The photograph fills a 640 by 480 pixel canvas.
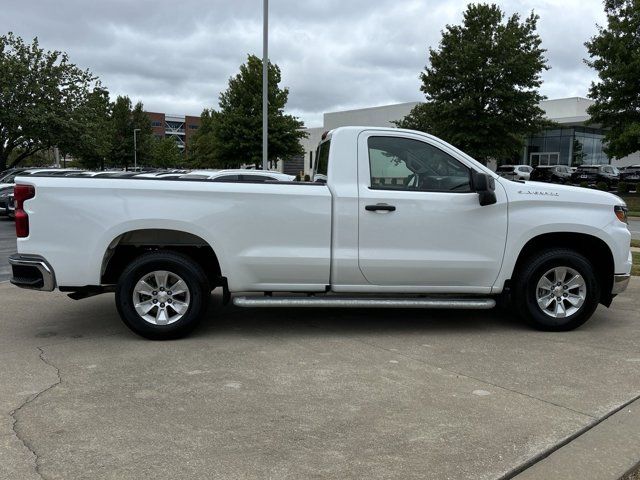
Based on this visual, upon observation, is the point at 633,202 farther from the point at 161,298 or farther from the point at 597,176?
the point at 161,298

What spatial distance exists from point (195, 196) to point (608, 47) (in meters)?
28.8

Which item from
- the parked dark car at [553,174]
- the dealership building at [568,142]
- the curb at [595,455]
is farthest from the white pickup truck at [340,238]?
the dealership building at [568,142]

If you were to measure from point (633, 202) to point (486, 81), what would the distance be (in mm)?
11205

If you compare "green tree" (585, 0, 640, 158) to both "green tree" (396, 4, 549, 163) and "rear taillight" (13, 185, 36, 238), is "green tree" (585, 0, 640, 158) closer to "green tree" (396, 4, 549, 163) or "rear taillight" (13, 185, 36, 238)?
"green tree" (396, 4, 549, 163)

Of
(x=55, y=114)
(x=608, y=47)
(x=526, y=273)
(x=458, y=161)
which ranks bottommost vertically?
(x=526, y=273)

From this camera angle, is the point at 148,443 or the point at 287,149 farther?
the point at 287,149

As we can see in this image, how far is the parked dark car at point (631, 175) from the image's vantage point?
116 ft

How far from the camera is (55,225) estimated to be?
504 cm

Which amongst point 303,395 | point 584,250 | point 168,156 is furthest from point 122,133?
point 303,395

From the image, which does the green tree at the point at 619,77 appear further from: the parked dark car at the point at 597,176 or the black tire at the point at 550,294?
the black tire at the point at 550,294

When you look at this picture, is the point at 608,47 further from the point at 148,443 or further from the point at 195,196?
the point at 148,443

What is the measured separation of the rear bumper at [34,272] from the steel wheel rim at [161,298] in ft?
2.51

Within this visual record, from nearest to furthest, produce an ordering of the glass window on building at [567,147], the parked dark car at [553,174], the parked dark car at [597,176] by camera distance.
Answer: the parked dark car at [597,176] < the parked dark car at [553,174] < the glass window on building at [567,147]

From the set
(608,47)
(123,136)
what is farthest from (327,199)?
(123,136)
